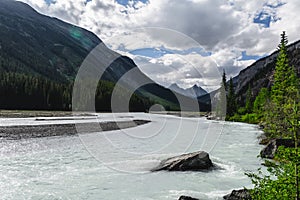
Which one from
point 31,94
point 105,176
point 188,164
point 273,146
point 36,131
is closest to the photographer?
point 105,176

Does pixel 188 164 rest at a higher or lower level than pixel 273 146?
lower

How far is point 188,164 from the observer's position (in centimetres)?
1886

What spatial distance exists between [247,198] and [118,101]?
430 feet

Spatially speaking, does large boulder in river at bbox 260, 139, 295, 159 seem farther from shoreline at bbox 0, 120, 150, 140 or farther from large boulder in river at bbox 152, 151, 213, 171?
shoreline at bbox 0, 120, 150, 140

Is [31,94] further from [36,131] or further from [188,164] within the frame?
[188,164]

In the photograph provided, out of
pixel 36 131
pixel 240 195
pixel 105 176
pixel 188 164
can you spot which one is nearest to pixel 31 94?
pixel 36 131

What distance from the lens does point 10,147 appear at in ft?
85.6

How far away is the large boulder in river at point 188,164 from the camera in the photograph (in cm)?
1877

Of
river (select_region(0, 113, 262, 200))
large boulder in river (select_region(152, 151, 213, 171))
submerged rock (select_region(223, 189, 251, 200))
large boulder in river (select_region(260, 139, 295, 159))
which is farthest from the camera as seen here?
large boulder in river (select_region(260, 139, 295, 159))

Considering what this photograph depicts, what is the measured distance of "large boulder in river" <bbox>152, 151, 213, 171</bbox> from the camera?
61.6 feet

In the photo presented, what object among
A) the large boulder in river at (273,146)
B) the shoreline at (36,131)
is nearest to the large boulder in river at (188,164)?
the large boulder in river at (273,146)

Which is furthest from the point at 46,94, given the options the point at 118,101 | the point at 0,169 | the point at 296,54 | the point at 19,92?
the point at 296,54

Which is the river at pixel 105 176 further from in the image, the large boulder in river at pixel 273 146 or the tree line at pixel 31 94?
the tree line at pixel 31 94

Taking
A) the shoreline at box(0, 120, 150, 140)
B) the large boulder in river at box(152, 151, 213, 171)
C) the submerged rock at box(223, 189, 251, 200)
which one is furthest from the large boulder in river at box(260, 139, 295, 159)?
the shoreline at box(0, 120, 150, 140)
